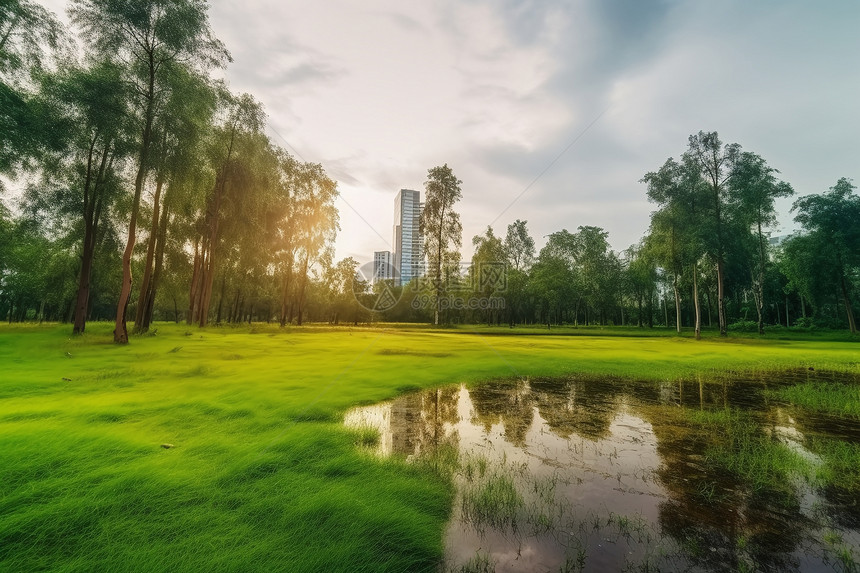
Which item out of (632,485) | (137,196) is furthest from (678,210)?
(137,196)

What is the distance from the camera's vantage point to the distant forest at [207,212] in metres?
19.7

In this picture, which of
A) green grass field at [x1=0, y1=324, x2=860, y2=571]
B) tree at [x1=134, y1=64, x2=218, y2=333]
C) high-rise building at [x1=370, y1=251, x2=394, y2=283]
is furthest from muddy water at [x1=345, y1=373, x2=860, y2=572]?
high-rise building at [x1=370, y1=251, x2=394, y2=283]

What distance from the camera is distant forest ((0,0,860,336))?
775 inches

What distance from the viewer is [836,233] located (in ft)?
139

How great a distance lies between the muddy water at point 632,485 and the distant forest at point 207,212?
22543 mm

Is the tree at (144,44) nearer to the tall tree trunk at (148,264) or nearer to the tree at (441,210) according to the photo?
the tall tree trunk at (148,264)

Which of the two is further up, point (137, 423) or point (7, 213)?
Result: point (7, 213)

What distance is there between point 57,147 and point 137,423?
75.8 ft

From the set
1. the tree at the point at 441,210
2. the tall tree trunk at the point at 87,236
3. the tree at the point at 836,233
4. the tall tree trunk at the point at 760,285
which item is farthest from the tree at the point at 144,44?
the tree at the point at 836,233

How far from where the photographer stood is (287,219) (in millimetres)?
45875

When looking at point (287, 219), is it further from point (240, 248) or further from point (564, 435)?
point (564, 435)

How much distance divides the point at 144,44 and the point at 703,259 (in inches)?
2256

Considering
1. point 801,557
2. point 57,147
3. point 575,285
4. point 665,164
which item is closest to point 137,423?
point 801,557

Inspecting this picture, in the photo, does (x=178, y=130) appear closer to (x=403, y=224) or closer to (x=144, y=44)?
(x=144, y=44)
